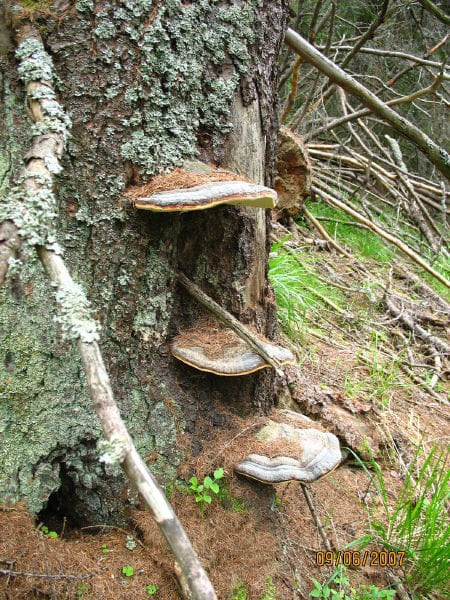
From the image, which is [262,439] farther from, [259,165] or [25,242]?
[25,242]

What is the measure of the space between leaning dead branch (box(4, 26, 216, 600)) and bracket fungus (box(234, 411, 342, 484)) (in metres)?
0.66

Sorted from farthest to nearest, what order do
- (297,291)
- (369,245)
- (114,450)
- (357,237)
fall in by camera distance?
1. (357,237)
2. (369,245)
3. (297,291)
4. (114,450)

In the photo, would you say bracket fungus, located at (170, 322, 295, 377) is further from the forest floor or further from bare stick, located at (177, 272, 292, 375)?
the forest floor

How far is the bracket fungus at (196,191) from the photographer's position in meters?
1.53

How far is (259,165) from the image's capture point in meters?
2.17

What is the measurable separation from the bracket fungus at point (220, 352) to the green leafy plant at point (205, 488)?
459 millimetres

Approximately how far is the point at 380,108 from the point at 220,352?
150cm

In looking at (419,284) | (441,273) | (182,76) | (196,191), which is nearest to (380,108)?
(182,76)

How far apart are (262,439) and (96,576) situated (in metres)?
0.81

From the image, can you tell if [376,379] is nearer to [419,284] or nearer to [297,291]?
[297,291]

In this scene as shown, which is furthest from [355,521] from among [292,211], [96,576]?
[292,211]

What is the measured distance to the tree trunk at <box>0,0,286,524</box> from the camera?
5.63ft

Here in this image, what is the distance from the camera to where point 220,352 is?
6.46 feet

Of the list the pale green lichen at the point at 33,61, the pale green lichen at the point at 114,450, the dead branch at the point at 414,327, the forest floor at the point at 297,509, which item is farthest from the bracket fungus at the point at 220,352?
A: the dead branch at the point at 414,327
